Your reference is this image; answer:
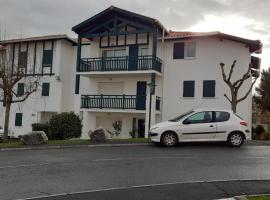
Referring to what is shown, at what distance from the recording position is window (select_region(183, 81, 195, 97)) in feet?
95.0

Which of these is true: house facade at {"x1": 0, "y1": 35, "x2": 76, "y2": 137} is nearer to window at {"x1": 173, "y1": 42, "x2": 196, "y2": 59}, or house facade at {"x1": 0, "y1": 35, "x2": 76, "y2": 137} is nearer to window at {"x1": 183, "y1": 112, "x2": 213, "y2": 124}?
window at {"x1": 173, "y1": 42, "x2": 196, "y2": 59}

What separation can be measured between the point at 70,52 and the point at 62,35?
7.98 ft

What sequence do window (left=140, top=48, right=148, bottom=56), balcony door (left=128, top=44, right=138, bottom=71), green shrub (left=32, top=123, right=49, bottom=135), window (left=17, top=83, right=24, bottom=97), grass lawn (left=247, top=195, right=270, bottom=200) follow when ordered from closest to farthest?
grass lawn (left=247, top=195, right=270, bottom=200)
green shrub (left=32, top=123, right=49, bottom=135)
balcony door (left=128, top=44, right=138, bottom=71)
window (left=140, top=48, right=148, bottom=56)
window (left=17, top=83, right=24, bottom=97)

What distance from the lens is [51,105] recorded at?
111 feet

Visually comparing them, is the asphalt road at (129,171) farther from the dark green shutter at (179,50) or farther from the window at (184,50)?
the dark green shutter at (179,50)

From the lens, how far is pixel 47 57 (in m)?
33.8

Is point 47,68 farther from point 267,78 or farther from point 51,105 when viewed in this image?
point 267,78

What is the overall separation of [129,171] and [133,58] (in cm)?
1900

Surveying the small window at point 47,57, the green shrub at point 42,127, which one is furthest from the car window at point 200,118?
the small window at point 47,57

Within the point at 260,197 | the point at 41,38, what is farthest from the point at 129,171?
the point at 41,38

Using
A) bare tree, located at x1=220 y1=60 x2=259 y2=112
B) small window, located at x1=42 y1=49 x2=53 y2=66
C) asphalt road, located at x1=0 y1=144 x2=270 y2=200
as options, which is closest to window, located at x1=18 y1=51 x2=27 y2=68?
small window, located at x1=42 y1=49 x2=53 y2=66

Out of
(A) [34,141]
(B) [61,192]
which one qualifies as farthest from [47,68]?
(B) [61,192]

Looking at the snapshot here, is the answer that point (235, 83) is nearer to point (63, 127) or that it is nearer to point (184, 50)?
point (184, 50)

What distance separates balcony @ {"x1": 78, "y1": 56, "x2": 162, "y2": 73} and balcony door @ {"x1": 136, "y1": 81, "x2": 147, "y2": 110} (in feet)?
5.70
